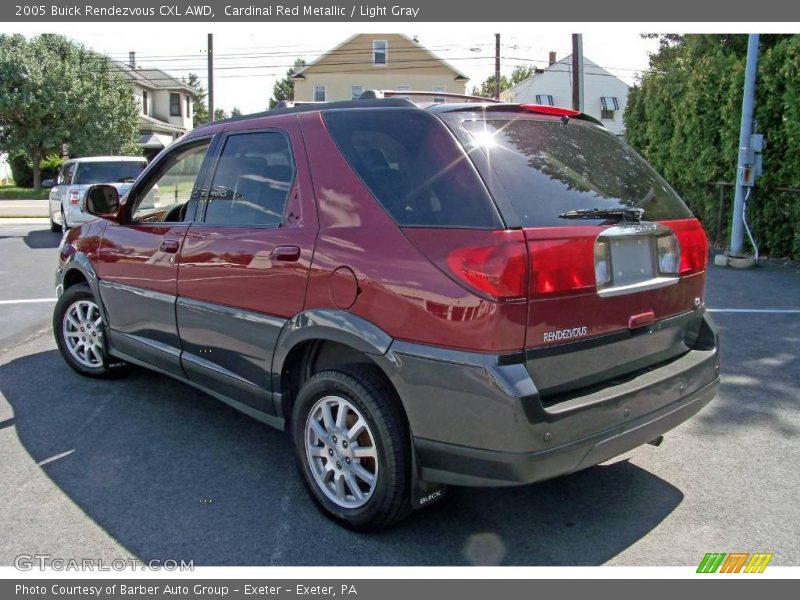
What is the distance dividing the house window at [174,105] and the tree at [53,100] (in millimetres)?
19739

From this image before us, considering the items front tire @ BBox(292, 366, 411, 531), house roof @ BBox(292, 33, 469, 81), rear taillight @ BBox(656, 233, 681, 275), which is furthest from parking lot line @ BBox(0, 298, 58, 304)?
house roof @ BBox(292, 33, 469, 81)

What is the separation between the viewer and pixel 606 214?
9.95 ft

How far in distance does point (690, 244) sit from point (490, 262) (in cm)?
137

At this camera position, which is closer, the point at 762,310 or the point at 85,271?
the point at 85,271

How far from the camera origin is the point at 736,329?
266 inches

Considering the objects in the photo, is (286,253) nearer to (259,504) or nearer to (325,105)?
(325,105)

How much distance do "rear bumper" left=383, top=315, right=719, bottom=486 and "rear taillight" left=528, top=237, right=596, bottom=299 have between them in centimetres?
34

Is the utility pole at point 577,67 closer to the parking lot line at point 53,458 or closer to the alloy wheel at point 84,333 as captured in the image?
the alloy wheel at point 84,333

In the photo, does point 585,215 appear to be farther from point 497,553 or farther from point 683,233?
point 497,553

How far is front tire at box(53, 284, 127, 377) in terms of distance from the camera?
534 centimetres

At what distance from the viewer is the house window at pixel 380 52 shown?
4519cm

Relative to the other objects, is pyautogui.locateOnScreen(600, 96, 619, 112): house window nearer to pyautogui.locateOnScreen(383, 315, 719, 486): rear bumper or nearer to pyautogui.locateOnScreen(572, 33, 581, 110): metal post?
pyautogui.locateOnScreen(572, 33, 581, 110): metal post

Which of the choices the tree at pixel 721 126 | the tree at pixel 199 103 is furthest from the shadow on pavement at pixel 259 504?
the tree at pixel 199 103
